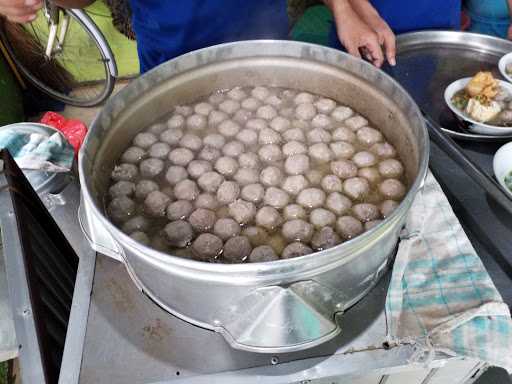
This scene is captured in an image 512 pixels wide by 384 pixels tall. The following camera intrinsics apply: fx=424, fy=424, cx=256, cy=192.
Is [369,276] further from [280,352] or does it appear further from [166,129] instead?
[166,129]

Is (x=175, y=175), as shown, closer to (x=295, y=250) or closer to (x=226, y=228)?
(x=226, y=228)

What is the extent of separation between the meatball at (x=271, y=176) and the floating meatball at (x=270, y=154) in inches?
3.1

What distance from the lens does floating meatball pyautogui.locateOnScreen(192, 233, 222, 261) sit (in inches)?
49.9

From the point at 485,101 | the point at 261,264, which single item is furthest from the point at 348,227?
the point at 485,101

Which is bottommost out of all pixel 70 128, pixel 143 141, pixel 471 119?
pixel 70 128

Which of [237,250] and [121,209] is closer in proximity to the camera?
[237,250]

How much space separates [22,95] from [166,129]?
3.30 metres

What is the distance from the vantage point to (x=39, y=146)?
2.00 meters

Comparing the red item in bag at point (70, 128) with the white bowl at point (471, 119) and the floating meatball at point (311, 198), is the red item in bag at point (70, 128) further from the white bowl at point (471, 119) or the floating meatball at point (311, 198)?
the white bowl at point (471, 119)

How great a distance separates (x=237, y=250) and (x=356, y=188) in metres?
0.47

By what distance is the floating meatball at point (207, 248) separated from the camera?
4.16 feet

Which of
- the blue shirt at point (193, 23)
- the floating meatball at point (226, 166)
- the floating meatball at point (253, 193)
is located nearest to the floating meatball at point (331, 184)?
the floating meatball at point (253, 193)

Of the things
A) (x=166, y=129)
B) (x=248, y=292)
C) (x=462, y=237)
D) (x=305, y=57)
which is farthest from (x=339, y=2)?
(x=248, y=292)

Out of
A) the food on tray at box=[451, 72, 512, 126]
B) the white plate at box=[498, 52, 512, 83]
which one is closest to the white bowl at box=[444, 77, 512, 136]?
the food on tray at box=[451, 72, 512, 126]
